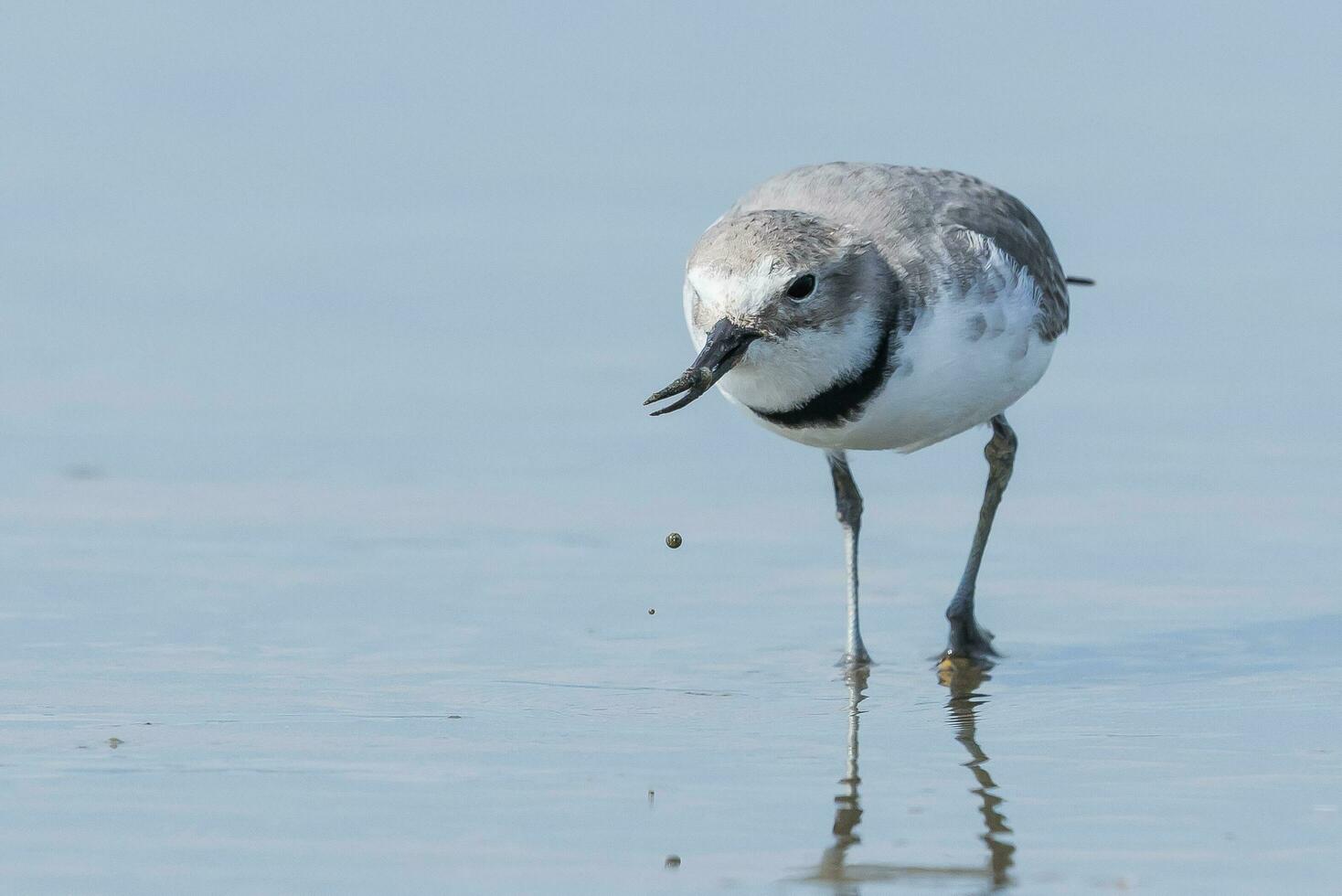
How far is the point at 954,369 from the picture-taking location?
799 centimetres

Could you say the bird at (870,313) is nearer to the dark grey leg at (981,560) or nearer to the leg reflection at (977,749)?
the dark grey leg at (981,560)

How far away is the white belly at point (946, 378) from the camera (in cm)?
787

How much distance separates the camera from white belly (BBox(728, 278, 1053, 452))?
787 cm

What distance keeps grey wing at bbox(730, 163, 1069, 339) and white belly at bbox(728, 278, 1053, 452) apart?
15cm

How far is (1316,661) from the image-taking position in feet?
27.9

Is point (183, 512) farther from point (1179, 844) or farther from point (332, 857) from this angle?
point (1179, 844)

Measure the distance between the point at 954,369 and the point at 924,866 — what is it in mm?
2578

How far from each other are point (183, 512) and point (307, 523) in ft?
1.88

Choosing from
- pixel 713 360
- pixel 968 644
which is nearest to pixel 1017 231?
pixel 968 644

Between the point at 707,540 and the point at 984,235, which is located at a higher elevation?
the point at 984,235

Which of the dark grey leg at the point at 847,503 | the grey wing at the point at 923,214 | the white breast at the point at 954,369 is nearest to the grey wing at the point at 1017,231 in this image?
the grey wing at the point at 923,214

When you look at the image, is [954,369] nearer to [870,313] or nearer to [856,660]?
[870,313]

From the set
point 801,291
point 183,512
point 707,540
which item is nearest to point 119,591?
point 183,512

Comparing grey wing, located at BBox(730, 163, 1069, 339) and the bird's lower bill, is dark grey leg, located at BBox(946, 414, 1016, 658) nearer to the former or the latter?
grey wing, located at BBox(730, 163, 1069, 339)
